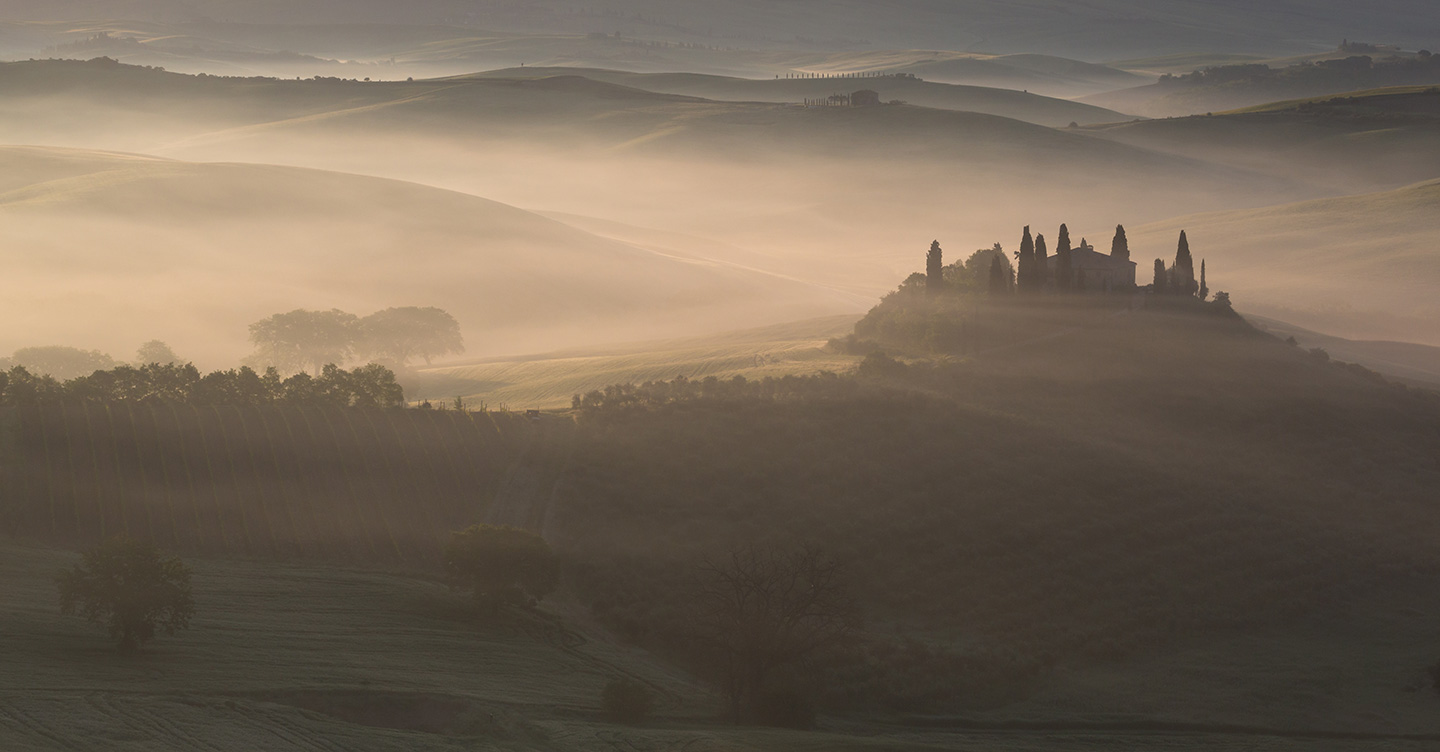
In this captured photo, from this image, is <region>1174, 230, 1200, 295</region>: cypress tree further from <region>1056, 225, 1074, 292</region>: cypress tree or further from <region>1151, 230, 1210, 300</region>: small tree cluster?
<region>1056, 225, 1074, 292</region>: cypress tree

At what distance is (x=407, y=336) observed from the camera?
402ft

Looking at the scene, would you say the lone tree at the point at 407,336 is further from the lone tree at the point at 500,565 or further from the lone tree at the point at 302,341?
the lone tree at the point at 500,565

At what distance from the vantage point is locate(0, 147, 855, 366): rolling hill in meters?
148

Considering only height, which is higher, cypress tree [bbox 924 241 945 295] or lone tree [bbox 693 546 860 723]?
cypress tree [bbox 924 241 945 295]

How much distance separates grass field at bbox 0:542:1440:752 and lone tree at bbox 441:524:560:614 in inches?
44.9

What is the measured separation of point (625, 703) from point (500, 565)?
11655 mm

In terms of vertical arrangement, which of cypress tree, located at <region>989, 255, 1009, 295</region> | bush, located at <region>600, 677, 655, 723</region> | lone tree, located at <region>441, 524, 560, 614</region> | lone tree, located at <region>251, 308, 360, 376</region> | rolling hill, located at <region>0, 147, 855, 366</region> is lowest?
bush, located at <region>600, 677, 655, 723</region>

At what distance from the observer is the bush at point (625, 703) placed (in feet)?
122

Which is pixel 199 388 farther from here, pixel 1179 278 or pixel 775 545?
pixel 1179 278

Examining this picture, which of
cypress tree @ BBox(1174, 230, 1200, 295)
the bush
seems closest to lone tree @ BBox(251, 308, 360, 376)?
cypress tree @ BBox(1174, 230, 1200, 295)

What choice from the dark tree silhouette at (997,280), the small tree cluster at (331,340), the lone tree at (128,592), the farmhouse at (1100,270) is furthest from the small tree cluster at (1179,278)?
the lone tree at (128,592)

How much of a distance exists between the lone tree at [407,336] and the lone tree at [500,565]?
247 feet

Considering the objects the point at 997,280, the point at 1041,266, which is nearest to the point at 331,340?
the point at 997,280

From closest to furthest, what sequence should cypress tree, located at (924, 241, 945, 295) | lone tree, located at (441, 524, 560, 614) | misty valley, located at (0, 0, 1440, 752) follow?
1. misty valley, located at (0, 0, 1440, 752)
2. lone tree, located at (441, 524, 560, 614)
3. cypress tree, located at (924, 241, 945, 295)
